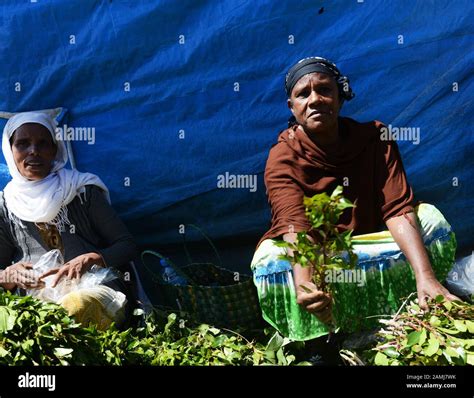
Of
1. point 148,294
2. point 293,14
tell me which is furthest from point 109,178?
point 293,14

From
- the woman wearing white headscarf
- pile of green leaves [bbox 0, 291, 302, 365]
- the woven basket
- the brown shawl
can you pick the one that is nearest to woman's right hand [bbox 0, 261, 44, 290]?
the woman wearing white headscarf

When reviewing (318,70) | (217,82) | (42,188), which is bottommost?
(42,188)

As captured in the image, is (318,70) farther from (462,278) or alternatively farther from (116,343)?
(116,343)

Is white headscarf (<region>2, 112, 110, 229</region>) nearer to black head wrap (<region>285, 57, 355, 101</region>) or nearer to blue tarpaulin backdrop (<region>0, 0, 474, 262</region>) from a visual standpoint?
blue tarpaulin backdrop (<region>0, 0, 474, 262</region>)

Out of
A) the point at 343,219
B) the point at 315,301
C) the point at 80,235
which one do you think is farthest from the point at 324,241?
the point at 80,235

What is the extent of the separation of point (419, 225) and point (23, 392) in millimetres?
1929

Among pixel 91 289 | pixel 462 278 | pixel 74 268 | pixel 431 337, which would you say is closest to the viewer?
pixel 431 337

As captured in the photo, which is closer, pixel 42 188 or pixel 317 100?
pixel 317 100

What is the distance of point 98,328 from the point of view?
395 cm

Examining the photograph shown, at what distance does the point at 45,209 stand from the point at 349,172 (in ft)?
5.14

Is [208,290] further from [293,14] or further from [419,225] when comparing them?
[293,14]

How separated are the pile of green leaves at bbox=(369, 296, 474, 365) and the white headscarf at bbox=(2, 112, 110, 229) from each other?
179cm

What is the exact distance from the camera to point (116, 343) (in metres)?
3.69

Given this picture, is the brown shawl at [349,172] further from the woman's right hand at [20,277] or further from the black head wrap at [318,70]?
the woman's right hand at [20,277]
